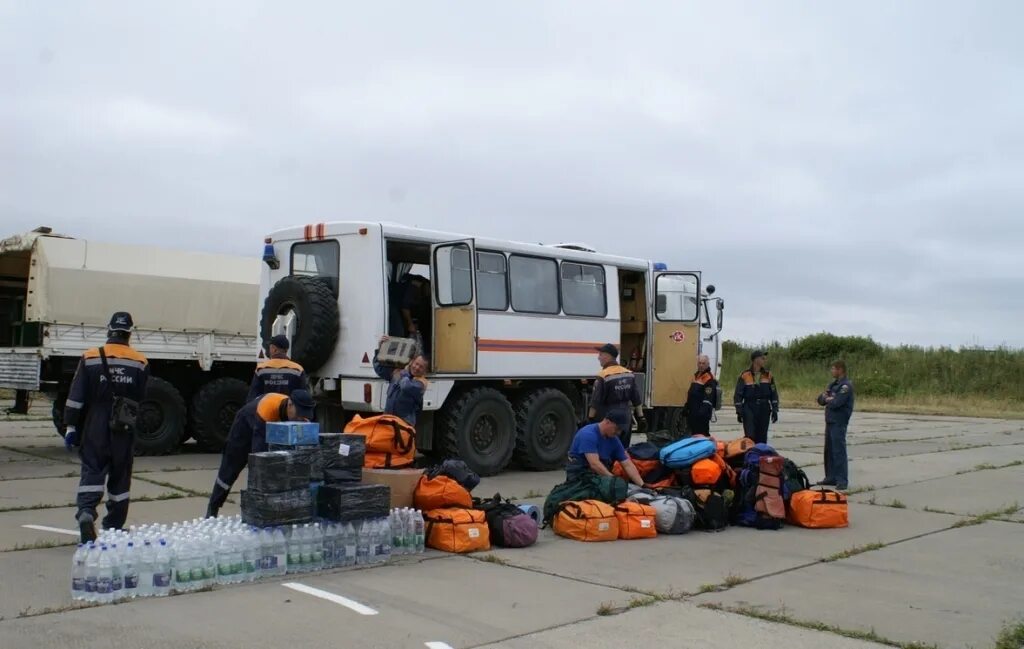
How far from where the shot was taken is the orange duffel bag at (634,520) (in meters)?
8.55

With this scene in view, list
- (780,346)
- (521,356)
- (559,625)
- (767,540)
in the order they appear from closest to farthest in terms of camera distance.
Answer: (559,625) < (767,540) < (521,356) < (780,346)

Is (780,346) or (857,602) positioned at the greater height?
(780,346)

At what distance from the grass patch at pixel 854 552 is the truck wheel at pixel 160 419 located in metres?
9.77

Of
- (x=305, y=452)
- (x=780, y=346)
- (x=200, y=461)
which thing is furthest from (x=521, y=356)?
(x=780, y=346)

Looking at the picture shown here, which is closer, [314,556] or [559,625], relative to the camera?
[559,625]

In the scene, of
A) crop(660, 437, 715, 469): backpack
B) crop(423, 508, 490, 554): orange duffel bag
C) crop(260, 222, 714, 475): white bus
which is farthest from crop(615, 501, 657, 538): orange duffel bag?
crop(260, 222, 714, 475): white bus

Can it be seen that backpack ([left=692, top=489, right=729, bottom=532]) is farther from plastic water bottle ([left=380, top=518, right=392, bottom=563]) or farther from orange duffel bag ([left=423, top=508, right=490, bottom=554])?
plastic water bottle ([left=380, top=518, right=392, bottom=563])

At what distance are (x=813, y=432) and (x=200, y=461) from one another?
14.0 meters

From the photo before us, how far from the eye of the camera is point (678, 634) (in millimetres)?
5586

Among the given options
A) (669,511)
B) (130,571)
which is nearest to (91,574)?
(130,571)

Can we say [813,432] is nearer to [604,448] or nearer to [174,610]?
[604,448]

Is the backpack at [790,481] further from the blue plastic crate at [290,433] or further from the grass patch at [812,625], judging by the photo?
the blue plastic crate at [290,433]

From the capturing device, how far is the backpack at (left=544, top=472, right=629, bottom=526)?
8836mm

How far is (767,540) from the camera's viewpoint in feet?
28.5
